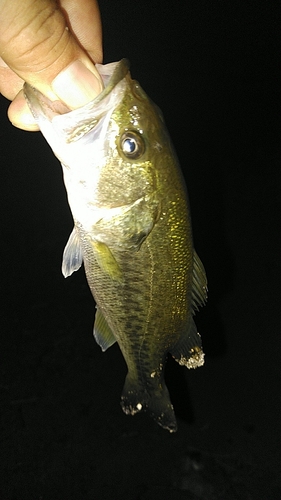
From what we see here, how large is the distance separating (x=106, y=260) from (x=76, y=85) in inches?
20.2

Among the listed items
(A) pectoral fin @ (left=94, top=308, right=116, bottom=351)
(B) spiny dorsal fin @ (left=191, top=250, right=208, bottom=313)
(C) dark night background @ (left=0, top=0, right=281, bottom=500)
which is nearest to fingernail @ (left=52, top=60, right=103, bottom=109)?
(B) spiny dorsal fin @ (left=191, top=250, right=208, bottom=313)

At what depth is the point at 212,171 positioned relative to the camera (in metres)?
4.30

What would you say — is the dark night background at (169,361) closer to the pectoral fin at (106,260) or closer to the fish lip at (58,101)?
the pectoral fin at (106,260)

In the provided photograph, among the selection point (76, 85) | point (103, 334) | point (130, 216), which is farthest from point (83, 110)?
point (103, 334)

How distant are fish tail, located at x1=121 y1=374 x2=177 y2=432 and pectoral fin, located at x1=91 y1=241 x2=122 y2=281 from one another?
47 cm

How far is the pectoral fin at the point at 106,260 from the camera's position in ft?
3.93

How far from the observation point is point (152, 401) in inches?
56.3

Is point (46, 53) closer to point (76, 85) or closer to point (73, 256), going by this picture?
point (76, 85)

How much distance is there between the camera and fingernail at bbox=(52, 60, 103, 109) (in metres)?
1.04

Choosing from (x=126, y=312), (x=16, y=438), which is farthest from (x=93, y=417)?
(x=126, y=312)

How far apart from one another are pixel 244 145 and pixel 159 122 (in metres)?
3.68

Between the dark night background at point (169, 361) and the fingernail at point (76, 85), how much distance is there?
240 centimetres

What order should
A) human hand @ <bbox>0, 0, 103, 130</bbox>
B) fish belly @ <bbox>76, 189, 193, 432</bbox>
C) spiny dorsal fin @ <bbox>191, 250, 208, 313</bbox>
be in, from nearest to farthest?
human hand @ <bbox>0, 0, 103, 130</bbox> → fish belly @ <bbox>76, 189, 193, 432</bbox> → spiny dorsal fin @ <bbox>191, 250, 208, 313</bbox>

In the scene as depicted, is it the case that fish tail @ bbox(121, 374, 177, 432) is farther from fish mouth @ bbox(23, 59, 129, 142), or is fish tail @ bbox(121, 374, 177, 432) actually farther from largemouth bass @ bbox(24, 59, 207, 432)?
fish mouth @ bbox(23, 59, 129, 142)
